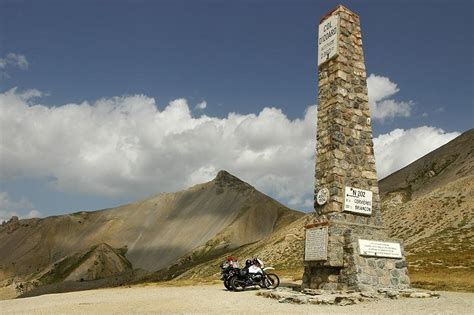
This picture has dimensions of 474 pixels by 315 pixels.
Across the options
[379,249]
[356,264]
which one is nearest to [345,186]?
[379,249]

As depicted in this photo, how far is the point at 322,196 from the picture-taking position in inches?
697

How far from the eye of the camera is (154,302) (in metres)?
15.2

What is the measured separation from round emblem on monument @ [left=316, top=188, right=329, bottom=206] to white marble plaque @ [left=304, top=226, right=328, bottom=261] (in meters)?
1.09

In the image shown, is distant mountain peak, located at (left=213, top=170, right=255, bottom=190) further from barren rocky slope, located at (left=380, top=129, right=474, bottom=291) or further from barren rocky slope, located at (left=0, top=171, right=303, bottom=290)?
barren rocky slope, located at (left=380, top=129, right=474, bottom=291)

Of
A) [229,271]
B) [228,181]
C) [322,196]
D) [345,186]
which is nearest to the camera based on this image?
[345,186]

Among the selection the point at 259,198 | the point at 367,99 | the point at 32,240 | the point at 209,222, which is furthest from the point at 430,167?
the point at 32,240

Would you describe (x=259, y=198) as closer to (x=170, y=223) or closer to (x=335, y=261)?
(x=170, y=223)

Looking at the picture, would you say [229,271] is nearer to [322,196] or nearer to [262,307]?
[322,196]

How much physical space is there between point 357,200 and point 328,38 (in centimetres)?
730

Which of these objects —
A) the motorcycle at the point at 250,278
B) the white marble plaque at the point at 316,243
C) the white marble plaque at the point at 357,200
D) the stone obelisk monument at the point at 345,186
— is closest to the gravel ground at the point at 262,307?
the stone obelisk monument at the point at 345,186

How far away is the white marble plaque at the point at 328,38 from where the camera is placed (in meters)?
18.9

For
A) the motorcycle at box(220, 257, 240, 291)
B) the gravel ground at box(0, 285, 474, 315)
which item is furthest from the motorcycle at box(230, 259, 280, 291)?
the gravel ground at box(0, 285, 474, 315)

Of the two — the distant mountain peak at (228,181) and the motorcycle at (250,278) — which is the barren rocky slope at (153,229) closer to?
the distant mountain peak at (228,181)

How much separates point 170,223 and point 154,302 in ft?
379
